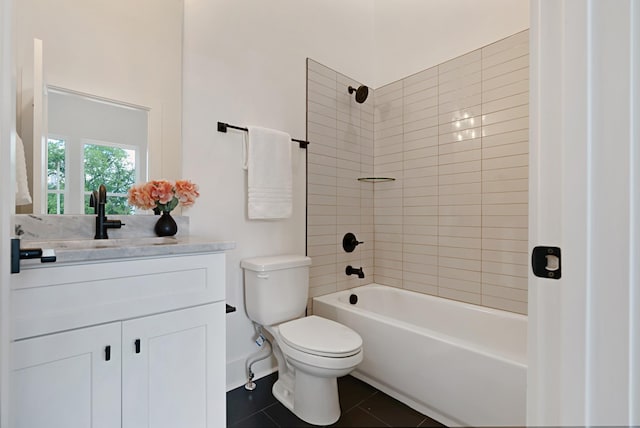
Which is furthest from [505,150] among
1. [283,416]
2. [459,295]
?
[283,416]

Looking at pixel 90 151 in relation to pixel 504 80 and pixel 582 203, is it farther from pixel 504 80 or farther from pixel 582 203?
pixel 504 80

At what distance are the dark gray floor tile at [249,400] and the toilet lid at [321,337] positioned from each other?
1.01 feet

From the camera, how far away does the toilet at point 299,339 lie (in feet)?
2.89

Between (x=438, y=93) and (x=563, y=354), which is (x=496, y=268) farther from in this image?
(x=563, y=354)

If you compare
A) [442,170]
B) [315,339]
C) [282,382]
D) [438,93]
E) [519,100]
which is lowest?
[282,382]

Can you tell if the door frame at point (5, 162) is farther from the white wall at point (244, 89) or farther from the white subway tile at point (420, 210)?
the white subway tile at point (420, 210)

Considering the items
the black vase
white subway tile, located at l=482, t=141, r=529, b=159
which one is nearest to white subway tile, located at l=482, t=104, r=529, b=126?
white subway tile, located at l=482, t=141, r=529, b=159

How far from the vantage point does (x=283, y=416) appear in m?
0.97

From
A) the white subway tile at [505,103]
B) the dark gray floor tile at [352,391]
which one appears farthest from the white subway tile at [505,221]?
the dark gray floor tile at [352,391]

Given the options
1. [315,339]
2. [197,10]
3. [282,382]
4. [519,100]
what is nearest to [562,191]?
[315,339]

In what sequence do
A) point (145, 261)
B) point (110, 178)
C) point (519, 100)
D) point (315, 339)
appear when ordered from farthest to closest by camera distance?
point (519, 100), point (110, 178), point (315, 339), point (145, 261)

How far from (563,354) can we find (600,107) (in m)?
0.21

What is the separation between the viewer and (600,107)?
251 millimetres

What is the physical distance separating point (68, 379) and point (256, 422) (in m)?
0.62
